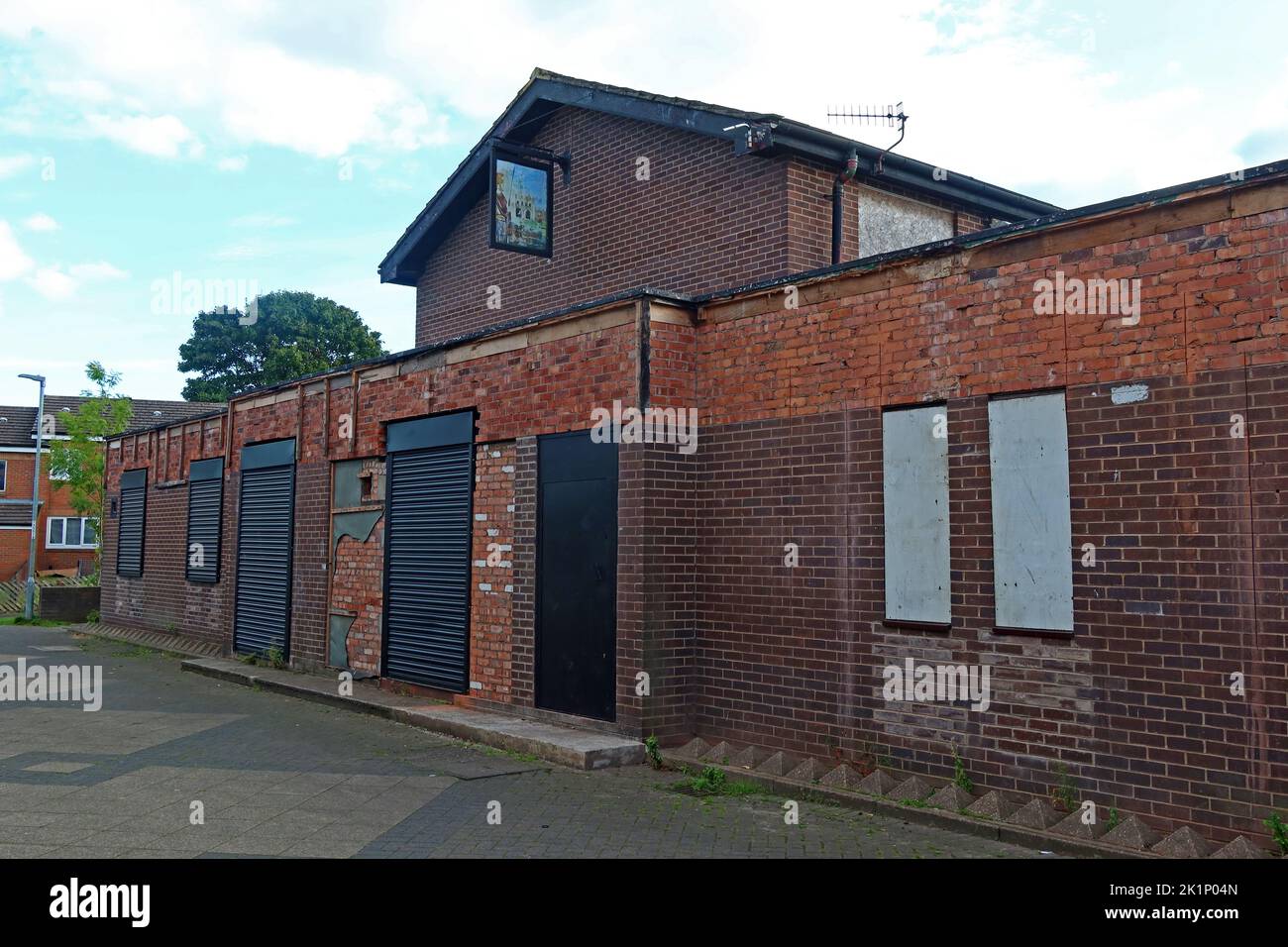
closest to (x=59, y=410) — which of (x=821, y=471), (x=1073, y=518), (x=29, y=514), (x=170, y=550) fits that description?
(x=29, y=514)

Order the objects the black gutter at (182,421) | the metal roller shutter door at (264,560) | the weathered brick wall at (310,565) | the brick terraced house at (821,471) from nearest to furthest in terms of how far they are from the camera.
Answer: the brick terraced house at (821,471) → the weathered brick wall at (310,565) → the metal roller shutter door at (264,560) → the black gutter at (182,421)

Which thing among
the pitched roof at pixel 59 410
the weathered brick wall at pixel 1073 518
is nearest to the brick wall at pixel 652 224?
the weathered brick wall at pixel 1073 518

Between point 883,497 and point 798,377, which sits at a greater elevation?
point 798,377

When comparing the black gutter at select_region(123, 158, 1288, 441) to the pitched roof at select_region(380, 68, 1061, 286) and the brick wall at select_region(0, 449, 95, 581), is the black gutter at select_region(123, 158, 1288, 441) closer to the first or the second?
the pitched roof at select_region(380, 68, 1061, 286)

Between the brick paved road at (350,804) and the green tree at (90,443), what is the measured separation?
19868 millimetres

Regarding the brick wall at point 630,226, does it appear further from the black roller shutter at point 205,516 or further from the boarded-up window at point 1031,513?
the black roller shutter at point 205,516

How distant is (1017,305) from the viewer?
7.18m

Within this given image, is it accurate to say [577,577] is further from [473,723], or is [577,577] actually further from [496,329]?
[496,329]

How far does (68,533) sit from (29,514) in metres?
1.92

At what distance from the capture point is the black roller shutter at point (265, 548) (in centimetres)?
1531

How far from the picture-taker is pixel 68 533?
42219 mm

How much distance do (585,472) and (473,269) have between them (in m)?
7.08
